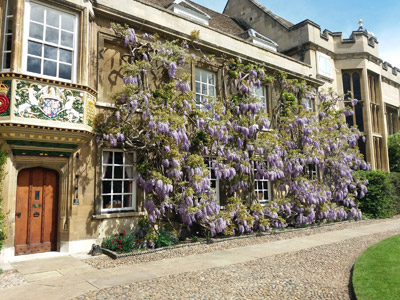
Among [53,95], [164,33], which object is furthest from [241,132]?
[53,95]

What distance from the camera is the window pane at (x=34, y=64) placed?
27.2ft

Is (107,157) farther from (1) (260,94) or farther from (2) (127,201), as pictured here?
(1) (260,94)

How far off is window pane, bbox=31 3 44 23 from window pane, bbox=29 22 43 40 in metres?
0.16

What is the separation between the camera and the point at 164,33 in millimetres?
11805

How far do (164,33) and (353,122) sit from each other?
15.6 m

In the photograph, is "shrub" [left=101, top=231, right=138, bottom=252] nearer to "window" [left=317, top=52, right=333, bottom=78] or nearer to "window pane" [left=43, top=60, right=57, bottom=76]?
"window pane" [left=43, top=60, right=57, bottom=76]

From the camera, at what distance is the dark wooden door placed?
27.4 feet

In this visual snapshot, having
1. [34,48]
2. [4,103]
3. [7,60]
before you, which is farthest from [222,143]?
[7,60]

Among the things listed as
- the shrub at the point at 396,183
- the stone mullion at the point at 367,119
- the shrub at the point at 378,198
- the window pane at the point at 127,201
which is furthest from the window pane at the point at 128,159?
the stone mullion at the point at 367,119

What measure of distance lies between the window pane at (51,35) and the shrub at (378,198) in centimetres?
1577

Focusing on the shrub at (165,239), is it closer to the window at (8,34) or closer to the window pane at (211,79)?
the window at (8,34)

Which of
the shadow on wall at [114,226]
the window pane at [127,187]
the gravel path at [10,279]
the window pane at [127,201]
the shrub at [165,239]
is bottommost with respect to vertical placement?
the gravel path at [10,279]

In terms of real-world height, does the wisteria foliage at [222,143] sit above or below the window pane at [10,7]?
below

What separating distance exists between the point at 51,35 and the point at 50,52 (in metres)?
0.51
